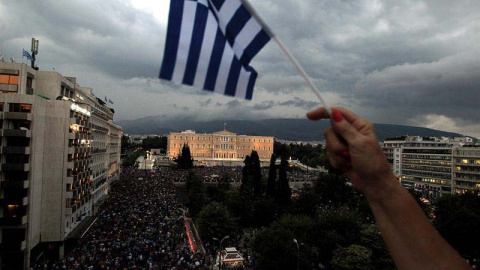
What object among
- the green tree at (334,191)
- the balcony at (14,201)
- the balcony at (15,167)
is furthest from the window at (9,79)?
the green tree at (334,191)

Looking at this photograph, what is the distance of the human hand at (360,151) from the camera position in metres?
2.10

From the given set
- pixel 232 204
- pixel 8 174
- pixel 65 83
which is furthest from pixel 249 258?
pixel 65 83

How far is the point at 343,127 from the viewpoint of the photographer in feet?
7.21

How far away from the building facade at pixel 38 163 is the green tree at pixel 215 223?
35.4ft

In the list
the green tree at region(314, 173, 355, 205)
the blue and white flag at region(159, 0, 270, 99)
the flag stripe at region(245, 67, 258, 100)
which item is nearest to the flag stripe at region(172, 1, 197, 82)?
the blue and white flag at region(159, 0, 270, 99)

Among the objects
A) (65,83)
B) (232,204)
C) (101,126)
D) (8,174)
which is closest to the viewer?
(8,174)

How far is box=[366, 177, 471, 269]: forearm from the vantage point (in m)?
1.98

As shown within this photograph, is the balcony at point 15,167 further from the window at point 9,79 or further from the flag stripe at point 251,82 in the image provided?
the flag stripe at point 251,82

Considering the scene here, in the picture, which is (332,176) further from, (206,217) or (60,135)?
(60,135)

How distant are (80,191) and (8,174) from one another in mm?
8466

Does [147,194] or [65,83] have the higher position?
[65,83]

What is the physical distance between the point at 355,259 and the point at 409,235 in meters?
20.9

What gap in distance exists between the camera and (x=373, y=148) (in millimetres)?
2104

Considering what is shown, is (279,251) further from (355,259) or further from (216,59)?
(216,59)
